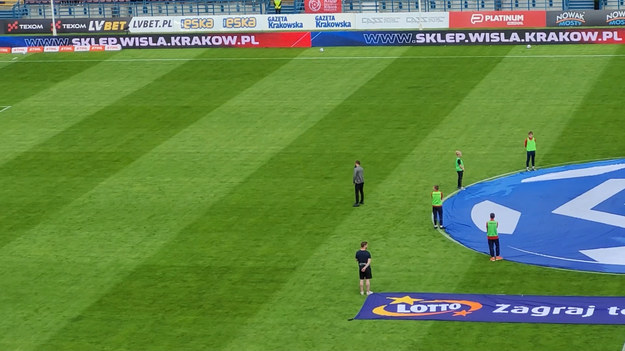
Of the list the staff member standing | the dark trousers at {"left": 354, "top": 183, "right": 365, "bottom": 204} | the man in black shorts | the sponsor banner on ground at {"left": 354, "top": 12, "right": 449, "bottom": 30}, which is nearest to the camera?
the man in black shorts

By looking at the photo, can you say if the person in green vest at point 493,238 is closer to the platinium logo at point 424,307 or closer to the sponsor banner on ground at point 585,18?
the platinium logo at point 424,307

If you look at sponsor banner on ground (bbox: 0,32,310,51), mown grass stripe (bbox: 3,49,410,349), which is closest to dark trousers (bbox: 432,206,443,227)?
mown grass stripe (bbox: 3,49,410,349)

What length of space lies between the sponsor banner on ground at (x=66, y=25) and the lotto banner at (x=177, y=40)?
317 inches

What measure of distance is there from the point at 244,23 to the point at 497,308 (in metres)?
50.2

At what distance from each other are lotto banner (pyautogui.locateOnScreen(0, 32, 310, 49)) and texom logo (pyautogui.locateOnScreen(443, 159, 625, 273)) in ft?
94.8

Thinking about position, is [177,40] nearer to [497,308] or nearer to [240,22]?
[240,22]

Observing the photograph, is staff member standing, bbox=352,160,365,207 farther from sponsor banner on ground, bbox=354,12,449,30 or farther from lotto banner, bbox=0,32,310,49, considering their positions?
sponsor banner on ground, bbox=354,12,449,30

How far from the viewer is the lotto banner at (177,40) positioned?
247 feet

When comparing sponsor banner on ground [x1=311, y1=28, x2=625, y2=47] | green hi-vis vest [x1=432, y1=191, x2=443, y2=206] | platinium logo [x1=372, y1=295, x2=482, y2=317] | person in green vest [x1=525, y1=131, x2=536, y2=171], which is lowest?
platinium logo [x1=372, y1=295, x2=482, y2=317]

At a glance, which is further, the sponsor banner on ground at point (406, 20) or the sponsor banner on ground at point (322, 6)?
the sponsor banner on ground at point (322, 6)

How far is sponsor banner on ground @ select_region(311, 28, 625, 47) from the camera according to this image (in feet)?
231

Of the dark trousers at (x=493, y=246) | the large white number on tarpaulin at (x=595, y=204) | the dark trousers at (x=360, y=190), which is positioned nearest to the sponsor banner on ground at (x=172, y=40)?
the dark trousers at (x=360, y=190)

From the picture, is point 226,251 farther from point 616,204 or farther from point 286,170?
point 616,204

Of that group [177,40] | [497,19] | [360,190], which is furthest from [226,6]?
[360,190]
